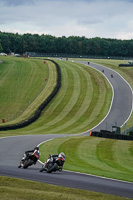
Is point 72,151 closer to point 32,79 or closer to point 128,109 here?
point 128,109

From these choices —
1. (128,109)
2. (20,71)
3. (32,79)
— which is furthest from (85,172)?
(20,71)

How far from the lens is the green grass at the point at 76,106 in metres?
64.7

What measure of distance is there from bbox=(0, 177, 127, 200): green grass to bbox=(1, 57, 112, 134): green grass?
36473 mm

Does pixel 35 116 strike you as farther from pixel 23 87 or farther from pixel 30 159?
pixel 30 159

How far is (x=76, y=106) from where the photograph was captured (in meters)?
77.4

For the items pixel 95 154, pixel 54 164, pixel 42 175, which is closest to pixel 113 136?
pixel 95 154

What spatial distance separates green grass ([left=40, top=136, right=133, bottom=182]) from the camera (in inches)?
1192

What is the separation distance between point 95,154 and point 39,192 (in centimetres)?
1939

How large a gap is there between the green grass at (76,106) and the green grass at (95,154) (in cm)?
1441

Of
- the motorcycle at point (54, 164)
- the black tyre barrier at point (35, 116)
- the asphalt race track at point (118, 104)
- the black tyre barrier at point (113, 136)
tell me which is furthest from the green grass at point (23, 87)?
the motorcycle at point (54, 164)

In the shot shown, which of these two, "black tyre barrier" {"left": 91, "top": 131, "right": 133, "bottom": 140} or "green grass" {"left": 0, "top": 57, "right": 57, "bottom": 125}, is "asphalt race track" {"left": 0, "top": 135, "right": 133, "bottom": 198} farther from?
"green grass" {"left": 0, "top": 57, "right": 57, "bottom": 125}

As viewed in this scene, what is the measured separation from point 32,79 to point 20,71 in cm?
1181

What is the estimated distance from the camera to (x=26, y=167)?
25.4 m

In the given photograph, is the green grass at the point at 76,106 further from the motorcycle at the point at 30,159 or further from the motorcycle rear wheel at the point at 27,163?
the motorcycle rear wheel at the point at 27,163
